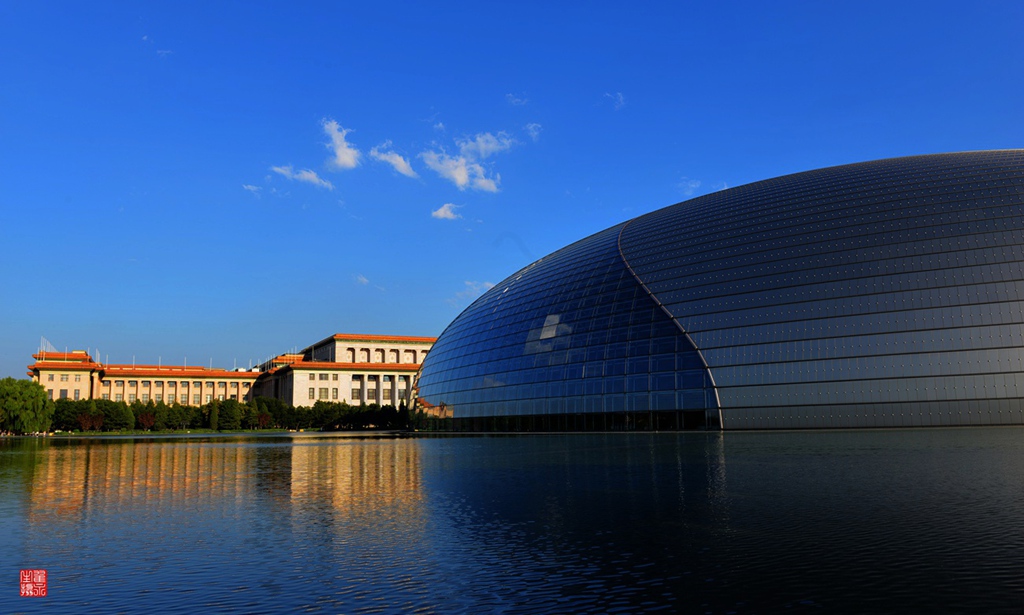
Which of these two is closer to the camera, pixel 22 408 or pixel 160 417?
pixel 22 408

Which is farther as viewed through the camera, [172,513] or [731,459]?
[731,459]

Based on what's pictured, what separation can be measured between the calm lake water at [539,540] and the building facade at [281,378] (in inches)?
4745

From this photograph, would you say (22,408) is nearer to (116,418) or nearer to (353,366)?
(116,418)

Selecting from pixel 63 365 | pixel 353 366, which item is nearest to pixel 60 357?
pixel 63 365

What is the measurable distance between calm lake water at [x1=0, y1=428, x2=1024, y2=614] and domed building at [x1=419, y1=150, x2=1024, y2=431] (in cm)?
2293

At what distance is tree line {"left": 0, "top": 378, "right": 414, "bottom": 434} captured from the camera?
9806 centimetres

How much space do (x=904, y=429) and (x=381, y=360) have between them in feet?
442

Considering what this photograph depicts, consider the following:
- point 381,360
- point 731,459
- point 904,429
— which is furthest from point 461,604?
point 381,360

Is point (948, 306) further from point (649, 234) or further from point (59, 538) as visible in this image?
point (59, 538)

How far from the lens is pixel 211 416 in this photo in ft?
376

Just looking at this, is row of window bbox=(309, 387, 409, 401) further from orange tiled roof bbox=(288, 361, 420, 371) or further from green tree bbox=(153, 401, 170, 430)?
green tree bbox=(153, 401, 170, 430)

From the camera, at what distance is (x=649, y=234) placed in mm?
58812

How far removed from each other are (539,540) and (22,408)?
3849 inches

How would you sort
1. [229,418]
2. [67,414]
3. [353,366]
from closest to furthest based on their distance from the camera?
[67,414], [229,418], [353,366]
